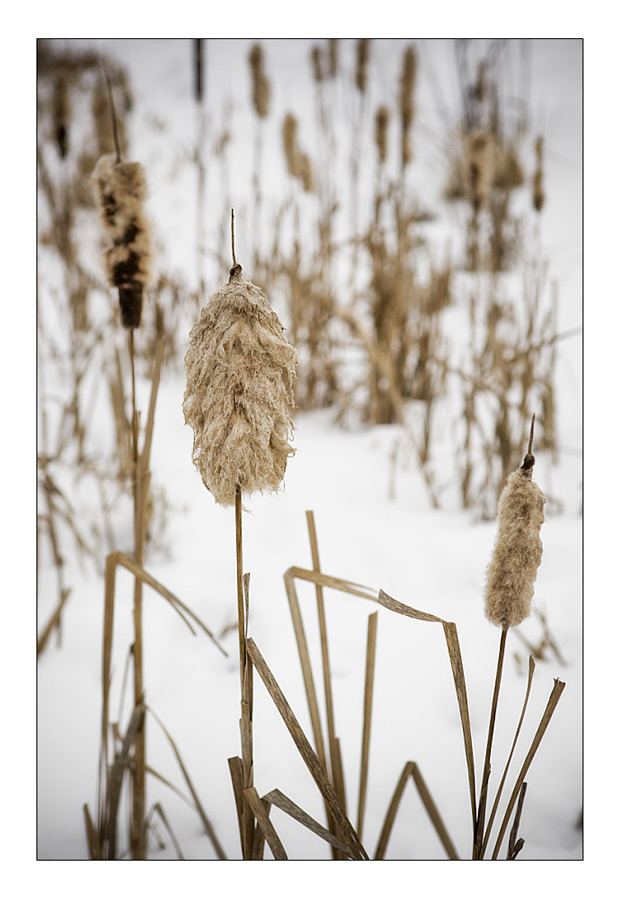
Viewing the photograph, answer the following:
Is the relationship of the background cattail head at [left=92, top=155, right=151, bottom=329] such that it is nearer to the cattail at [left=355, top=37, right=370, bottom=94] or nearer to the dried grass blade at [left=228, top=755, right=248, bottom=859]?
the dried grass blade at [left=228, top=755, right=248, bottom=859]

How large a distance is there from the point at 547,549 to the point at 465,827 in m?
0.37

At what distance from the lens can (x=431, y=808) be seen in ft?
1.72

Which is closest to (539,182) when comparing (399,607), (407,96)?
(407,96)

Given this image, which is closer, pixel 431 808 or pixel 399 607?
pixel 399 607

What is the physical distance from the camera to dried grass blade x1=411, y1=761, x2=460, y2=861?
51 centimetres

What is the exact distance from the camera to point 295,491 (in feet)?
3.28

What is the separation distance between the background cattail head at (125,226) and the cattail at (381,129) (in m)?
0.92

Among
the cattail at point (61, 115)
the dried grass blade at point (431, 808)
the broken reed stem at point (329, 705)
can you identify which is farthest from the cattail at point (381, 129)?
the dried grass blade at point (431, 808)

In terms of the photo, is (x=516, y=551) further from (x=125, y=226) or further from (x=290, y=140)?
(x=290, y=140)

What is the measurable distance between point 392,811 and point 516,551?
289mm

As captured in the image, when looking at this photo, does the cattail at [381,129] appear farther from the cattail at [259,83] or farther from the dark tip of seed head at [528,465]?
the dark tip of seed head at [528,465]

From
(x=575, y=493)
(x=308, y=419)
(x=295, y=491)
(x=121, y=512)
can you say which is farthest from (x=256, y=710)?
(x=308, y=419)

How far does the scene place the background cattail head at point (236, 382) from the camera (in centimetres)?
32
